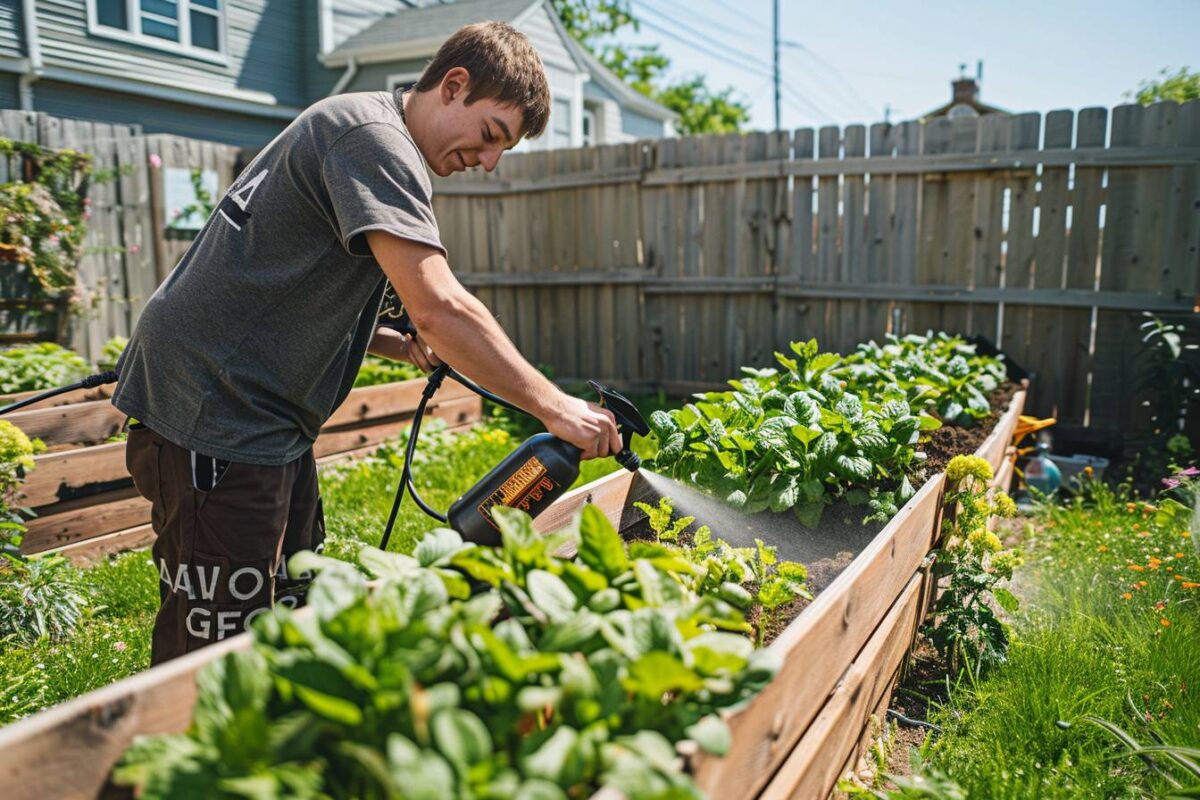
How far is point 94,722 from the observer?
1.12 meters

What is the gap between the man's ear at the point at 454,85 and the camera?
6.87 ft

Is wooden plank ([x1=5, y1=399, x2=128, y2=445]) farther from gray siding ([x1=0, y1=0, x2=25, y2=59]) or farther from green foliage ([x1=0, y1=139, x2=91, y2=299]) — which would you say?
gray siding ([x1=0, y1=0, x2=25, y2=59])

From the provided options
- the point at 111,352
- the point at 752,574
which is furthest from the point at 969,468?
the point at 111,352

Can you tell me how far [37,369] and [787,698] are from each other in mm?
4462

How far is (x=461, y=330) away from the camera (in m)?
1.88

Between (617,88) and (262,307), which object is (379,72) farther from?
(262,307)

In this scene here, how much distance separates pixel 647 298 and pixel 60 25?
858 cm

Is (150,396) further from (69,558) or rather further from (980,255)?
(980,255)

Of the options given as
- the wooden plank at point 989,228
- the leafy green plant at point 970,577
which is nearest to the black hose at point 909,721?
the leafy green plant at point 970,577

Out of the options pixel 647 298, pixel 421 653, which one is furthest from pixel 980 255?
pixel 421 653

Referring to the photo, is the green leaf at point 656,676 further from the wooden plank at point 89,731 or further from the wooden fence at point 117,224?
the wooden fence at point 117,224

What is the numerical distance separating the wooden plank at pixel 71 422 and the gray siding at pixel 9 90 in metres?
8.84

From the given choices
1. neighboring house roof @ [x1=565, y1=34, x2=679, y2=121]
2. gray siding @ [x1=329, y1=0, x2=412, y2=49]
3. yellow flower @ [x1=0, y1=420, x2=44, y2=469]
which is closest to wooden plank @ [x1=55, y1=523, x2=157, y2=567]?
yellow flower @ [x1=0, y1=420, x2=44, y2=469]

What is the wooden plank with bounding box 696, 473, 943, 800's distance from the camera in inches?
54.9
